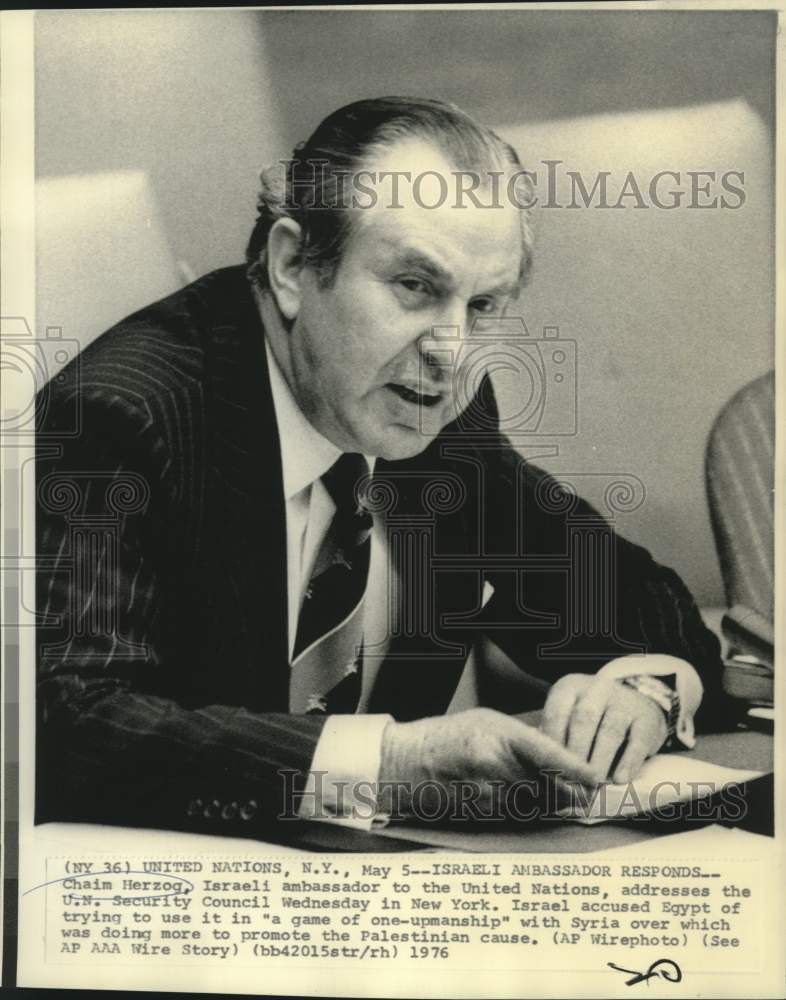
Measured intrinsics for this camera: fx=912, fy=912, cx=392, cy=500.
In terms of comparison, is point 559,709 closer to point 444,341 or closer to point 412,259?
point 444,341

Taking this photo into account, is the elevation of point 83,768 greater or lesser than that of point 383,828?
greater

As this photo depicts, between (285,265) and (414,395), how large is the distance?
351 millimetres

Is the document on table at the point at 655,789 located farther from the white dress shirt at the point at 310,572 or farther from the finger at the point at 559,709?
the white dress shirt at the point at 310,572

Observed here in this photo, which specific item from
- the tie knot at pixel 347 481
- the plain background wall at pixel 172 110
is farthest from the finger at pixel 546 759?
the plain background wall at pixel 172 110

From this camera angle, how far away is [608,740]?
5.66ft

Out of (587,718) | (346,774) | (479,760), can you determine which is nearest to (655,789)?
(587,718)

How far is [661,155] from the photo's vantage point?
1758 millimetres

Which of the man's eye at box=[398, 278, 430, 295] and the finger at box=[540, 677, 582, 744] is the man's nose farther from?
the finger at box=[540, 677, 582, 744]

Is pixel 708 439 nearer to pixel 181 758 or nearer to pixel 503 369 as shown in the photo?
pixel 503 369

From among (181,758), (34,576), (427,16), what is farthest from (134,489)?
(427,16)

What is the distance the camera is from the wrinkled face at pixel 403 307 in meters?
1.72

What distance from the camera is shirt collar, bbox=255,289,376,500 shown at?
5.80 feet

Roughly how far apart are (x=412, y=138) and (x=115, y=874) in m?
1.52

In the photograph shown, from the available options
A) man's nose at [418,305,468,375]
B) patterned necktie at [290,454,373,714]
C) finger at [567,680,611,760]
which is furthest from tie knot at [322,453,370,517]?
finger at [567,680,611,760]
